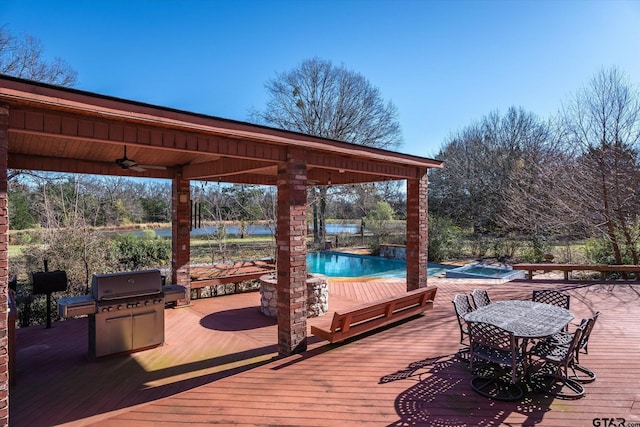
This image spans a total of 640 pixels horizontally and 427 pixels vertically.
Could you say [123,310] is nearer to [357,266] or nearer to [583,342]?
[583,342]

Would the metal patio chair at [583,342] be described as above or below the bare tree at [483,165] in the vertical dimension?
below

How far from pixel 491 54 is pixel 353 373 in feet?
33.5

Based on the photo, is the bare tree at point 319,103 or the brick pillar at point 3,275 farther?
the bare tree at point 319,103

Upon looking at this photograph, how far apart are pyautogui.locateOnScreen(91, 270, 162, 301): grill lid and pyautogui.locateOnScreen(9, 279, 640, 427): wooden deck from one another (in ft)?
2.84

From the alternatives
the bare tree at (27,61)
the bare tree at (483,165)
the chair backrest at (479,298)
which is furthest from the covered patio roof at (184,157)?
the bare tree at (483,165)

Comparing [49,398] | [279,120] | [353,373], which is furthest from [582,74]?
[49,398]

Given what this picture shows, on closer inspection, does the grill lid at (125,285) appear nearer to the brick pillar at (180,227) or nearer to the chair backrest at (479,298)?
the brick pillar at (180,227)

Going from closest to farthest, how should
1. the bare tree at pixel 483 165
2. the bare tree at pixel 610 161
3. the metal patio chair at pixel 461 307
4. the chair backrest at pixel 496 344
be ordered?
the chair backrest at pixel 496 344 → the metal patio chair at pixel 461 307 → the bare tree at pixel 610 161 → the bare tree at pixel 483 165

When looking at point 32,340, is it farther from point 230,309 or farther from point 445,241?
point 445,241

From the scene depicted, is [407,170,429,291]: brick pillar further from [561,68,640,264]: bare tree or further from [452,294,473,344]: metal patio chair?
[561,68,640,264]: bare tree

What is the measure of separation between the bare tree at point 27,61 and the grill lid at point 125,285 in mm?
9001

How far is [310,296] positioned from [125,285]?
2908 millimetres

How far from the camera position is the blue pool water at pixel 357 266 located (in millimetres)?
14148

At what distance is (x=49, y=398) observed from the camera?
353 cm
